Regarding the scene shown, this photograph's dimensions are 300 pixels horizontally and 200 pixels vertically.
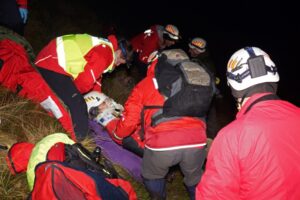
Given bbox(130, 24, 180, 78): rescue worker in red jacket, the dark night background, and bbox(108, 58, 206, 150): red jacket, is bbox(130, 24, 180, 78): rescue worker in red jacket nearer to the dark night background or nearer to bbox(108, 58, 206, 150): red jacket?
the dark night background

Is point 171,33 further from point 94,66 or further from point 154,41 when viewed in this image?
point 94,66

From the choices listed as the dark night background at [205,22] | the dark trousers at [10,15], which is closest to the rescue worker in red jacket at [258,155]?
the dark trousers at [10,15]

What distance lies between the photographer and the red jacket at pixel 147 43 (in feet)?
27.3

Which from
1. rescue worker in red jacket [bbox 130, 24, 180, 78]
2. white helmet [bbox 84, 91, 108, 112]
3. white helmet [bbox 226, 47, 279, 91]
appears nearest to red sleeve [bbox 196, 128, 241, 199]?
white helmet [bbox 226, 47, 279, 91]

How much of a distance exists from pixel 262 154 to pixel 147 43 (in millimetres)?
6010

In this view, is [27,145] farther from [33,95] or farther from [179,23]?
[179,23]

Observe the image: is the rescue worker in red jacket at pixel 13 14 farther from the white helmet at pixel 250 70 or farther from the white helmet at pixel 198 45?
the white helmet at pixel 198 45

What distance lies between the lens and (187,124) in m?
4.32

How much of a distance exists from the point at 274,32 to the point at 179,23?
7.33 m

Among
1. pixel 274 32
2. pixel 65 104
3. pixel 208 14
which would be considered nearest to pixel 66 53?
pixel 65 104

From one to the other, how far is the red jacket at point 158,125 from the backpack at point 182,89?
0.09m

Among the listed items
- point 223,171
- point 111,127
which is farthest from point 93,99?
point 223,171

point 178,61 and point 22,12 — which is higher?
point 22,12

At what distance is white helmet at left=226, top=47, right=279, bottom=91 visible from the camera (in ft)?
9.93
